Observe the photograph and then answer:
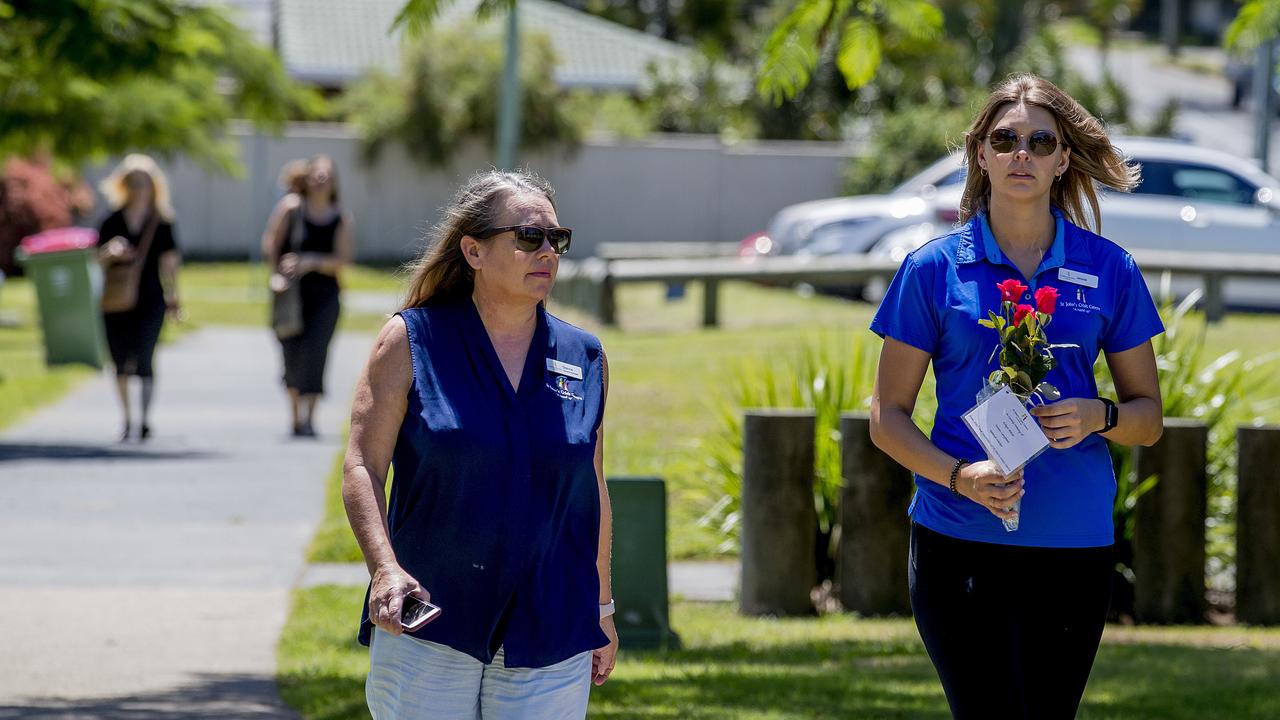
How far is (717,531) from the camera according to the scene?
970 centimetres

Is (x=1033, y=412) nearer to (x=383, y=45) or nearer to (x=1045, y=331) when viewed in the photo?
(x=1045, y=331)

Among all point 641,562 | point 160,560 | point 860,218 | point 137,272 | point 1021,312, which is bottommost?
point 160,560

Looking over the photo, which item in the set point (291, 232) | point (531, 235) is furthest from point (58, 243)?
point (531, 235)

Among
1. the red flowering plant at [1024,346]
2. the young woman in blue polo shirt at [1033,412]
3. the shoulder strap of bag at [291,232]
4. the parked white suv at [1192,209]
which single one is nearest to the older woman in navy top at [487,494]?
the young woman in blue polo shirt at [1033,412]

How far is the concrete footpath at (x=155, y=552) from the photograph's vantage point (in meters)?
6.52

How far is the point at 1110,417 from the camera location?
12.9 ft

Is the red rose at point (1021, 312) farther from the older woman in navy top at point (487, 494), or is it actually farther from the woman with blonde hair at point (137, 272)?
the woman with blonde hair at point (137, 272)

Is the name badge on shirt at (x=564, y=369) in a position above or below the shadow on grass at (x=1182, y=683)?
above

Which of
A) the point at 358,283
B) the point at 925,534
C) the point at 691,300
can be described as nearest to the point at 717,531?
the point at 925,534

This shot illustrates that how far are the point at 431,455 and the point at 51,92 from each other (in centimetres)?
1197

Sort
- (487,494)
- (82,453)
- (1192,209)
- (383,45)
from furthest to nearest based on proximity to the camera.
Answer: (383,45)
(1192,209)
(82,453)
(487,494)

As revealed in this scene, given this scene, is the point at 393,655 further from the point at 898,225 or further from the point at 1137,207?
the point at 898,225

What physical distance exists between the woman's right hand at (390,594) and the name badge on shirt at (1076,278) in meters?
1.56

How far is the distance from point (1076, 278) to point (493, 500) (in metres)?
1.39
